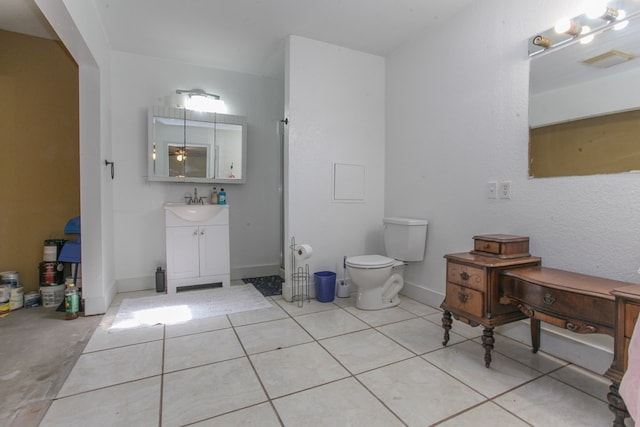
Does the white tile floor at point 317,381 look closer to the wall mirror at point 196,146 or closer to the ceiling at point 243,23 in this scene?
the wall mirror at point 196,146

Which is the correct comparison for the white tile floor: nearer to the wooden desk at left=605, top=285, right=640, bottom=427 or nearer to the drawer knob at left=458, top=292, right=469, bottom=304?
the wooden desk at left=605, top=285, right=640, bottom=427

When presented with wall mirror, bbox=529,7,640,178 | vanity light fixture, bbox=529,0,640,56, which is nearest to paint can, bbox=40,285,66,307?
wall mirror, bbox=529,7,640,178

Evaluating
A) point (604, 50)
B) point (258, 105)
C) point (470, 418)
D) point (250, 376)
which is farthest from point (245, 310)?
point (604, 50)

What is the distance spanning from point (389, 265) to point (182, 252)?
2.01 m

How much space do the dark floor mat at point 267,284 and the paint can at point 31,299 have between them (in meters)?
1.84

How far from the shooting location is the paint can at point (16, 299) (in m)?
2.58

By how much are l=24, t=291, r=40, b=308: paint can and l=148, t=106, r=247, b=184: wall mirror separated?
1419mm

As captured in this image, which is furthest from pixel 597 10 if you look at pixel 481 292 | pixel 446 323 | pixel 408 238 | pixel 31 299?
pixel 31 299

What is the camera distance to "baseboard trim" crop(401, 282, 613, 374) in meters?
1.62

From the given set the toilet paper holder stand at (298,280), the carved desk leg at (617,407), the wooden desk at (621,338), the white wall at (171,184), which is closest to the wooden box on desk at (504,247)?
the wooden desk at (621,338)

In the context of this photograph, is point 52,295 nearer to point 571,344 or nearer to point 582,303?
point 582,303

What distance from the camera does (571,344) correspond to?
176 cm

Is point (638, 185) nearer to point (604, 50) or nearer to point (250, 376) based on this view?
point (604, 50)

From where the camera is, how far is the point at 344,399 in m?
1.42
